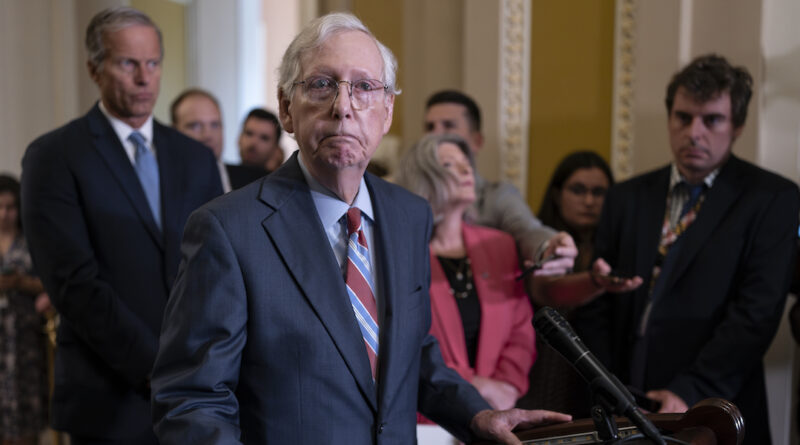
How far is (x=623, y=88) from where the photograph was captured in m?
3.98

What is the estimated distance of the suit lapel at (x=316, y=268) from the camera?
5.04ft

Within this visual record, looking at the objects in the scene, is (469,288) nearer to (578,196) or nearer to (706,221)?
(706,221)

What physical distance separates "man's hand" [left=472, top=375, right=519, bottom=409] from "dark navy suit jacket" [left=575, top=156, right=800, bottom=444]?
436 mm

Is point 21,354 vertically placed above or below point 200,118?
below

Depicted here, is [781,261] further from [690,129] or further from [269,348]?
[269,348]

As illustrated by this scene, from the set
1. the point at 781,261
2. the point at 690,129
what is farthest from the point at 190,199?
the point at 781,261

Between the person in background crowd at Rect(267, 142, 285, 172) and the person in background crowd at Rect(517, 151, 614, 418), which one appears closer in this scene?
the person in background crowd at Rect(517, 151, 614, 418)

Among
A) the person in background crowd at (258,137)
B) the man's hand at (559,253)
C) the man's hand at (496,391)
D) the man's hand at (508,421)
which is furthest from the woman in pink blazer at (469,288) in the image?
the person in background crowd at (258,137)

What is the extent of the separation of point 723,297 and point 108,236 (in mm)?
2021

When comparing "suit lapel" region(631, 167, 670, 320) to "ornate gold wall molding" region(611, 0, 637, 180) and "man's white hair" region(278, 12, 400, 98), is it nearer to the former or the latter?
"ornate gold wall molding" region(611, 0, 637, 180)

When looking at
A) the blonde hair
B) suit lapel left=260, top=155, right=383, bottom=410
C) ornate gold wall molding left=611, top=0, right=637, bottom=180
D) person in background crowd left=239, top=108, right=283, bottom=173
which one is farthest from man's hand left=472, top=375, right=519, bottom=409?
person in background crowd left=239, top=108, right=283, bottom=173

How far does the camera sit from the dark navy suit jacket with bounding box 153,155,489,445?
4.70 feet

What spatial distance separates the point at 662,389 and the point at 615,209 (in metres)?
0.70

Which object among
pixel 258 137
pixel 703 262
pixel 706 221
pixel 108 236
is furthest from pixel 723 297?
pixel 258 137
